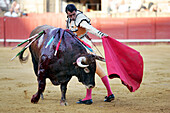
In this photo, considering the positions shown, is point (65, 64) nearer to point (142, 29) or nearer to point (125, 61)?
point (125, 61)

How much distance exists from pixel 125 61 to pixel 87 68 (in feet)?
1.61

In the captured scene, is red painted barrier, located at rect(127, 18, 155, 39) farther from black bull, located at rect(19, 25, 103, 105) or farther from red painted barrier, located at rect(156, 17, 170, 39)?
black bull, located at rect(19, 25, 103, 105)

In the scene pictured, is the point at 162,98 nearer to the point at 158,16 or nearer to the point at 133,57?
the point at 133,57

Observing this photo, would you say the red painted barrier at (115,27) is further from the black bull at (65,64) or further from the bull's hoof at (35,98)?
the bull's hoof at (35,98)

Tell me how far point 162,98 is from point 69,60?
1.19 m

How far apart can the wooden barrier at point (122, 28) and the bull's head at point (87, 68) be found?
30.0ft

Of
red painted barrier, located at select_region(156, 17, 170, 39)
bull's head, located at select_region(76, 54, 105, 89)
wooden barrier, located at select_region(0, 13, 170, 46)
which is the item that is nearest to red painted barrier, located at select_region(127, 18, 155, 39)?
wooden barrier, located at select_region(0, 13, 170, 46)

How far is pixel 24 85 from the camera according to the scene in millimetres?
4602

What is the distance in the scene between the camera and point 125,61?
3.50 m

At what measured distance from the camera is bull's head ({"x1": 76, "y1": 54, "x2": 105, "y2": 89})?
3.21 meters

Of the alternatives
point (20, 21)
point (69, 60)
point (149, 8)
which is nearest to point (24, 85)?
Result: point (69, 60)

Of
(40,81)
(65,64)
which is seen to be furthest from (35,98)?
(65,64)

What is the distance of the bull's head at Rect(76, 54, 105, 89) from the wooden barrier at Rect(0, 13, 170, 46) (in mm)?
9137

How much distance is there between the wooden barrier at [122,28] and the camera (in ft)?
40.0
